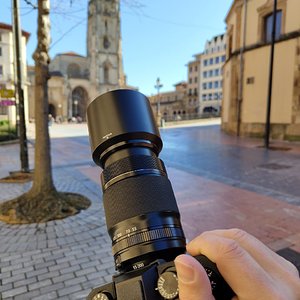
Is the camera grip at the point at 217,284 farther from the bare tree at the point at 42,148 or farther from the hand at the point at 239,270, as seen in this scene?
the bare tree at the point at 42,148

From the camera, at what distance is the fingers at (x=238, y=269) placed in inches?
26.8

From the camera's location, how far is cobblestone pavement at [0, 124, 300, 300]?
Result: 269 cm

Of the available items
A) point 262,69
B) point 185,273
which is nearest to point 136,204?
point 185,273

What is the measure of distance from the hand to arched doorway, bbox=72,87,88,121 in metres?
60.7

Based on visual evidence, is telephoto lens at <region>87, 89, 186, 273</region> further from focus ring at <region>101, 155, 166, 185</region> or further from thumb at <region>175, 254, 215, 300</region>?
thumb at <region>175, 254, 215, 300</region>

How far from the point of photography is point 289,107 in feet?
49.7

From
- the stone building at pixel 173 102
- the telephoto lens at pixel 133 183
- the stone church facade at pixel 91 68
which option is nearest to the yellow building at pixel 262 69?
the telephoto lens at pixel 133 183

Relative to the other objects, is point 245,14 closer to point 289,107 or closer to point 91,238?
point 289,107

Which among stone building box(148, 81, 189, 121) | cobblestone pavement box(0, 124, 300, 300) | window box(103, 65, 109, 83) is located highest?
window box(103, 65, 109, 83)

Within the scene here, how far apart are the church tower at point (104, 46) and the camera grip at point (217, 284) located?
2429 inches

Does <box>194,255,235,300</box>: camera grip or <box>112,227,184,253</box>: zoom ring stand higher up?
<box>112,227,184,253</box>: zoom ring

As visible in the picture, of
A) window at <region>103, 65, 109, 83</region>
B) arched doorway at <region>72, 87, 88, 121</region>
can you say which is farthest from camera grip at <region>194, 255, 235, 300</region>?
window at <region>103, 65, 109, 83</region>

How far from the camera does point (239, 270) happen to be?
2.26 feet

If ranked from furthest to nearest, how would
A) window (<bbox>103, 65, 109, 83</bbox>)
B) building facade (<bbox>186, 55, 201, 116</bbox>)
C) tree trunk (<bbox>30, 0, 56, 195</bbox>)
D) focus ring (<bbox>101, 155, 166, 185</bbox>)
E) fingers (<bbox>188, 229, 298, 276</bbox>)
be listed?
building facade (<bbox>186, 55, 201, 116</bbox>)
window (<bbox>103, 65, 109, 83</bbox>)
tree trunk (<bbox>30, 0, 56, 195</bbox>)
focus ring (<bbox>101, 155, 166, 185</bbox>)
fingers (<bbox>188, 229, 298, 276</bbox>)
